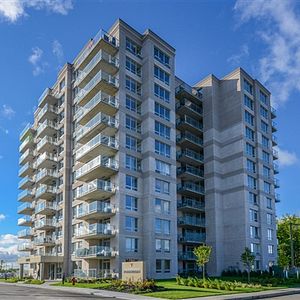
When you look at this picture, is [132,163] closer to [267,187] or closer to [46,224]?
[46,224]

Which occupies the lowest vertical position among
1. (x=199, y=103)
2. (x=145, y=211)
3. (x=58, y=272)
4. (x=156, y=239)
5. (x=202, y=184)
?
(x=58, y=272)

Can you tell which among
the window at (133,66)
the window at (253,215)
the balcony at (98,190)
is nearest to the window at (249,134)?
the window at (253,215)

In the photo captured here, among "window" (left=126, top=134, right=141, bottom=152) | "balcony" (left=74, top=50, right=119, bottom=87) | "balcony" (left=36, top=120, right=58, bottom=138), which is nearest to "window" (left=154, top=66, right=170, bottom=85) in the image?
"balcony" (left=74, top=50, right=119, bottom=87)

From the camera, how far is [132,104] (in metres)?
49.5

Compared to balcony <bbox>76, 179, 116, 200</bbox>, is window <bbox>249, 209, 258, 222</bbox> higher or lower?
lower

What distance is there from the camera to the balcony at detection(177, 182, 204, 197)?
54300 mm

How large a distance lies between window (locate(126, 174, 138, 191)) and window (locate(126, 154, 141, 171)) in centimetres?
106

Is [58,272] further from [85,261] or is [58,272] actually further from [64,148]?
[64,148]

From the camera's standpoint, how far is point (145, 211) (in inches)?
1832

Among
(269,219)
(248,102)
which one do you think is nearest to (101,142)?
(248,102)

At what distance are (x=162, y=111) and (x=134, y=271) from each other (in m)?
23.2

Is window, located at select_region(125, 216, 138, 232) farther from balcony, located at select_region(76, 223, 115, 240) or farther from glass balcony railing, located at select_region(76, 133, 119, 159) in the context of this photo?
glass balcony railing, located at select_region(76, 133, 119, 159)

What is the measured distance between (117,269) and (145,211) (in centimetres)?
736

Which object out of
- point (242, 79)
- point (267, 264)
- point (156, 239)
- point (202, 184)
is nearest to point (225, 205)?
point (202, 184)
